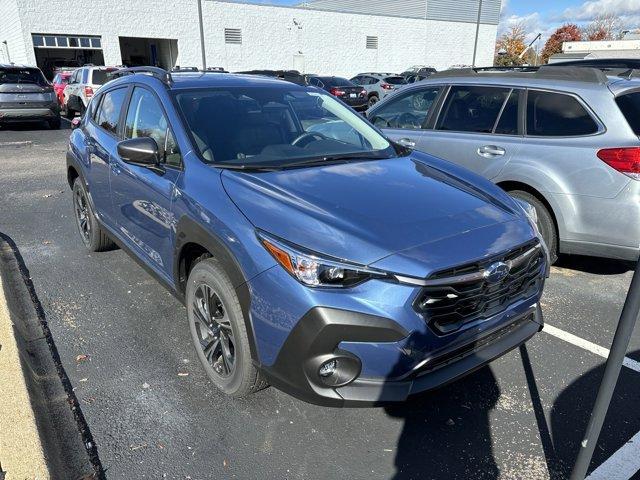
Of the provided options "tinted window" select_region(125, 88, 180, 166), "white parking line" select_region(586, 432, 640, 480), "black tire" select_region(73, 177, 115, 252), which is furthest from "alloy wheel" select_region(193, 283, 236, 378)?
"black tire" select_region(73, 177, 115, 252)

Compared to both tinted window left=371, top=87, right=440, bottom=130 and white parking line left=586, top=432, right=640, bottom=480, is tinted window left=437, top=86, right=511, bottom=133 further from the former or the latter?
white parking line left=586, top=432, right=640, bottom=480

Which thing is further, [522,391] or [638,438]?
[522,391]

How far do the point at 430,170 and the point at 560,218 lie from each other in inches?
65.6

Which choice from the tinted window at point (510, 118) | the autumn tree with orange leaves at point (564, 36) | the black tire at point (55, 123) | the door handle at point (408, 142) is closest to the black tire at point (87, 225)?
the door handle at point (408, 142)

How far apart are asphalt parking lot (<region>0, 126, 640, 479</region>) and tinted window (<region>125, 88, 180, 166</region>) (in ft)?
4.25

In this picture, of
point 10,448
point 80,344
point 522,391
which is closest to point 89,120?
point 80,344

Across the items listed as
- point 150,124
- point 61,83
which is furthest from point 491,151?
point 61,83

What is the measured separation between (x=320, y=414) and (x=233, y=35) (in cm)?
3300

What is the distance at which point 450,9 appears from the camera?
42.8 meters

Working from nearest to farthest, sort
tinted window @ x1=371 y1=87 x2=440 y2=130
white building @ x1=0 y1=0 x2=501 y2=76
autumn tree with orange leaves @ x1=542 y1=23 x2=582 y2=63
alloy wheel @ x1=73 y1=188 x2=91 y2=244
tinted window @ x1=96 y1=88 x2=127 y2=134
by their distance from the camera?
tinted window @ x1=96 y1=88 x2=127 y2=134 → alloy wheel @ x1=73 y1=188 x2=91 y2=244 → tinted window @ x1=371 y1=87 x2=440 y2=130 → white building @ x1=0 y1=0 x2=501 y2=76 → autumn tree with orange leaves @ x1=542 y1=23 x2=582 y2=63

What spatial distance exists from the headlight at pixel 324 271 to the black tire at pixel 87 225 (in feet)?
10.1

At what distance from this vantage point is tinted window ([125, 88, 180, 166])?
3170 mm

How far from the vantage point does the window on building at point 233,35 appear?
31.9m

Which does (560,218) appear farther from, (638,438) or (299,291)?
(299,291)
